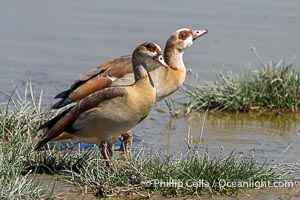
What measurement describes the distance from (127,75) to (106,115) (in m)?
1.77

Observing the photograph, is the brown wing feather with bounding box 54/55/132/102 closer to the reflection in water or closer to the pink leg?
the pink leg

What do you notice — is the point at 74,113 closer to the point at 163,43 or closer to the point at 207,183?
the point at 207,183

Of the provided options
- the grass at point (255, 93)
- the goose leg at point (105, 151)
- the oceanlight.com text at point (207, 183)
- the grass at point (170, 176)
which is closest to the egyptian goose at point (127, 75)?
the grass at point (255, 93)

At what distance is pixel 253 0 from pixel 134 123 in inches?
339

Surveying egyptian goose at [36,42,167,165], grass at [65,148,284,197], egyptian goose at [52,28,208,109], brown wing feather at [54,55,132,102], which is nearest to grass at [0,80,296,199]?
grass at [65,148,284,197]

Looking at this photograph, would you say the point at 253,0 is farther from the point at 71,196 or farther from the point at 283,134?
the point at 71,196

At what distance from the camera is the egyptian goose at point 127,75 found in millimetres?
10016

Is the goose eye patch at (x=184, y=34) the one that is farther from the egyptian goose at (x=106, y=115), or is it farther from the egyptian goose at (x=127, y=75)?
the egyptian goose at (x=106, y=115)

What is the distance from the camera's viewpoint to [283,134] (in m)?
10.4

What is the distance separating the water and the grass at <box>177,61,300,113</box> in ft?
0.60

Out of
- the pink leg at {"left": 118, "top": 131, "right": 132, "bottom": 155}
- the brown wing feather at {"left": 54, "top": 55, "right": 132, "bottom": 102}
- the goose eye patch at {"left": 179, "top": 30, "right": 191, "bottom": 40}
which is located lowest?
the pink leg at {"left": 118, "top": 131, "right": 132, "bottom": 155}

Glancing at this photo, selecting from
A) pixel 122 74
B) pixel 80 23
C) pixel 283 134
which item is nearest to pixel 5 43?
pixel 80 23

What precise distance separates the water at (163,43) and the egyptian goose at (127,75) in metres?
0.54

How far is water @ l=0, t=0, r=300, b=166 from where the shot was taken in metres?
10.5
